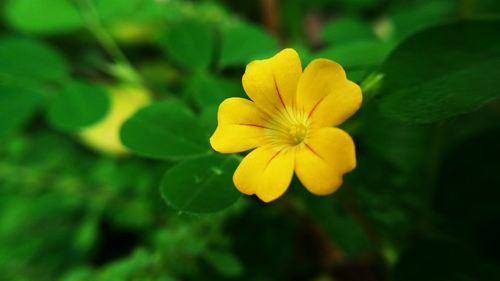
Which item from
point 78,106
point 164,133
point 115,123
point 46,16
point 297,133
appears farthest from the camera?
point 115,123

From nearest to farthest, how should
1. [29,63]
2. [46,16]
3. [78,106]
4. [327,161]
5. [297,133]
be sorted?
[327,161]
[297,133]
[78,106]
[29,63]
[46,16]

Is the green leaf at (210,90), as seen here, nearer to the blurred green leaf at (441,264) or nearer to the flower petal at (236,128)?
the flower petal at (236,128)

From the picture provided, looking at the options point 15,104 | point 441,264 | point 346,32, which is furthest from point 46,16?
point 441,264

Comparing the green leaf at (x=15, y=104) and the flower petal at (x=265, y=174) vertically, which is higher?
the flower petal at (x=265, y=174)

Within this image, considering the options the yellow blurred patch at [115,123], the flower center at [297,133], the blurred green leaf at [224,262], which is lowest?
the yellow blurred patch at [115,123]

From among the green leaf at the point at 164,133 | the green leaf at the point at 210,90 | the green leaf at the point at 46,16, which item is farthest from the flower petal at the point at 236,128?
the green leaf at the point at 46,16

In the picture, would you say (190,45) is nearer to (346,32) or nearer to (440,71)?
(346,32)

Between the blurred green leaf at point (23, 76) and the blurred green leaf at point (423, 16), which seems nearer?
the blurred green leaf at point (23, 76)
